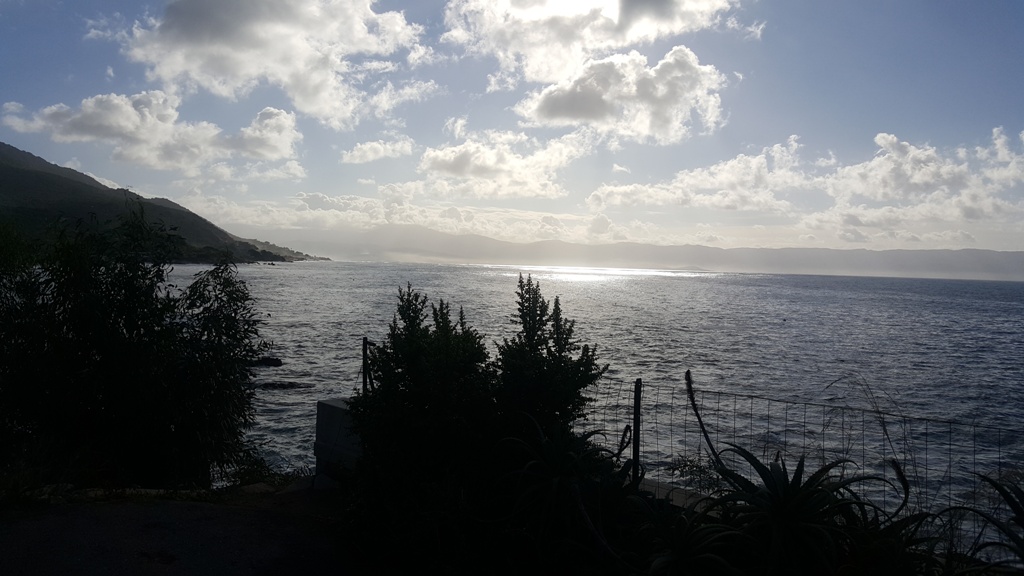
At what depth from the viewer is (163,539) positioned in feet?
21.3

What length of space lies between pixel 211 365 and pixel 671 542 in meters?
9.95

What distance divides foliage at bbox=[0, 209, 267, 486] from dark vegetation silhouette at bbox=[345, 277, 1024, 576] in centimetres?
655

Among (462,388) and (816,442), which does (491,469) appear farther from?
(816,442)

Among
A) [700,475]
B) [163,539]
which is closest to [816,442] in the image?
[700,475]

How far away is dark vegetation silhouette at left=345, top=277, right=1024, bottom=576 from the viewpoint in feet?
16.4

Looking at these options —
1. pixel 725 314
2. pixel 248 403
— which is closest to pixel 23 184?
pixel 725 314

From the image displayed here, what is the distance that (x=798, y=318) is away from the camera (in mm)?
76000

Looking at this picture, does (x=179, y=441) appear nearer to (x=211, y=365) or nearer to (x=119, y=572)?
(x=211, y=365)

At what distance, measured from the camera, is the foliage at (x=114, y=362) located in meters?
11.4

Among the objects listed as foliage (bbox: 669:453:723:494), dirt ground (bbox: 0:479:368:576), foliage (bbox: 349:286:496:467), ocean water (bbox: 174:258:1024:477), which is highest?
foliage (bbox: 349:286:496:467)

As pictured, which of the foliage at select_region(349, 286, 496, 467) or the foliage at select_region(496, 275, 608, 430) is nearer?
the foliage at select_region(349, 286, 496, 467)

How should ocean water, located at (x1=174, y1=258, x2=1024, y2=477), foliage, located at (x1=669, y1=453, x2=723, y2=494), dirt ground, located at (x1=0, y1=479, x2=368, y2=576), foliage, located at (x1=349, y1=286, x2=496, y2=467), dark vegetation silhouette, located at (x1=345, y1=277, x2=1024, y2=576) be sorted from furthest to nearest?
ocean water, located at (x1=174, y1=258, x2=1024, y2=477) → foliage, located at (x1=669, y1=453, x2=723, y2=494) → foliage, located at (x1=349, y1=286, x2=496, y2=467) → dirt ground, located at (x1=0, y1=479, x2=368, y2=576) → dark vegetation silhouette, located at (x1=345, y1=277, x2=1024, y2=576)

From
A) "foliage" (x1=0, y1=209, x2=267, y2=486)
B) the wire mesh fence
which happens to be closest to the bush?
"foliage" (x1=0, y1=209, x2=267, y2=486)

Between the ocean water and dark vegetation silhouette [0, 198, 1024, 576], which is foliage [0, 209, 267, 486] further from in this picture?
the ocean water
